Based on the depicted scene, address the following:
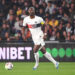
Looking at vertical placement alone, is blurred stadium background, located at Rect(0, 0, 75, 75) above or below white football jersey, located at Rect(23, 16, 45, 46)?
below

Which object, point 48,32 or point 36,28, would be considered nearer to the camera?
point 36,28

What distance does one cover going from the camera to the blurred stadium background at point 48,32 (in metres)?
16.1

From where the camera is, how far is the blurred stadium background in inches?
635

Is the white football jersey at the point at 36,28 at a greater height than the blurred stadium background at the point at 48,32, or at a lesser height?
greater

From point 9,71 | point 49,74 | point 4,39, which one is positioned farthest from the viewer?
point 4,39

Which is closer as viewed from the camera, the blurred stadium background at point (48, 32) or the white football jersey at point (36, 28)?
the white football jersey at point (36, 28)

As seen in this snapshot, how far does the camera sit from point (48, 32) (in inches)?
662

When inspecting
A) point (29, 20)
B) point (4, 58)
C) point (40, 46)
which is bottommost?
point (4, 58)

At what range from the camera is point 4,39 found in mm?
17172

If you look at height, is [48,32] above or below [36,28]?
below

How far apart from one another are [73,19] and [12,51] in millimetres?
3470

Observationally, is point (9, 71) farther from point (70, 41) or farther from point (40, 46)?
point (70, 41)

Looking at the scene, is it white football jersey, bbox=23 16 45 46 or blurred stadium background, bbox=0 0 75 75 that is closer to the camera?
white football jersey, bbox=23 16 45 46

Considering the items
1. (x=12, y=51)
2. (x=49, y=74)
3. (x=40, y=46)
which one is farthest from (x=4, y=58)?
(x=49, y=74)
